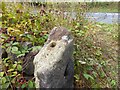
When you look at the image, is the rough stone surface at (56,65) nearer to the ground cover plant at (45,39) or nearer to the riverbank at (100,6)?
the ground cover plant at (45,39)

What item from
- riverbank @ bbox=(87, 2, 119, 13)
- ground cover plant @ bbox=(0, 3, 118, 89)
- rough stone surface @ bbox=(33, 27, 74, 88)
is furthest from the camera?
riverbank @ bbox=(87, 2, 119, 13)

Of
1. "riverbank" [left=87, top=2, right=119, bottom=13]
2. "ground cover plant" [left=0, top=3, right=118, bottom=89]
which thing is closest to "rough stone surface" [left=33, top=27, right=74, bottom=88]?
"ground cover plant" [left=0, top=3, right=118, bottom=89]

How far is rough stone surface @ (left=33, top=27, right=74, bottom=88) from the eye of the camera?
1.62 m

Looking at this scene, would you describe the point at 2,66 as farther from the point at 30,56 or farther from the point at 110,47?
the point at 110,47

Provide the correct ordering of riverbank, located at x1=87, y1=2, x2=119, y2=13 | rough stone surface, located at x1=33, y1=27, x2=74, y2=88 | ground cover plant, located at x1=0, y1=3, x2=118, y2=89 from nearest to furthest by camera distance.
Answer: rough stone surface, located at x1=33, y1=27, x2=74, y2=88
ground cover plant, located at x1=0, y1=3, x2=118, y2=89
riverbank, located at x1=87, y1=2, x2=119, y2=13

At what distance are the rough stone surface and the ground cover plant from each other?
0.30 metres

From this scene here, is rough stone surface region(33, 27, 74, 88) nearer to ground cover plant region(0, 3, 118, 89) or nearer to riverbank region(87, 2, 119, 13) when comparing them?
ground cover plant region(0, 3, 118, 89)

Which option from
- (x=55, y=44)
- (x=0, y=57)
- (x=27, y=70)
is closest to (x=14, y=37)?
(x=0, y=57)

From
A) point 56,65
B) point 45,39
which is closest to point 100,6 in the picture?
point 45,39

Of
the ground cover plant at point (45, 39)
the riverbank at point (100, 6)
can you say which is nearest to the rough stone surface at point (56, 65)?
the ground cover plant at point (45, 39)

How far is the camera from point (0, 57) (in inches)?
92.0

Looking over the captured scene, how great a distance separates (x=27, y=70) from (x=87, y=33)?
1.11 m

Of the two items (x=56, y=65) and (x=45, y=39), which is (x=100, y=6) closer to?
(x=45, y=39)

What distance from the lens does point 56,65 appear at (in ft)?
5.33
